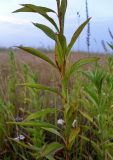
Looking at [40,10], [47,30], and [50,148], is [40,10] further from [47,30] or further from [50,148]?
[50,148]

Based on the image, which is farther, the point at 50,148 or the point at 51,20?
the point at 50,148

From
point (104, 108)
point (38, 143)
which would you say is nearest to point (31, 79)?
point (38, 143)

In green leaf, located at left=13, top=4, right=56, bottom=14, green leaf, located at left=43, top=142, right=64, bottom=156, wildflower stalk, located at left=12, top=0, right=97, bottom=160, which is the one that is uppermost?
green leaf, located at left=13, top=4, right=56, bottom=14

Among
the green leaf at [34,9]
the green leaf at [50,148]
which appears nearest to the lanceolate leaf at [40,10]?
the green leaf at [34,9]

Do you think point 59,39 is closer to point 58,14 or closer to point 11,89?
point 58,14

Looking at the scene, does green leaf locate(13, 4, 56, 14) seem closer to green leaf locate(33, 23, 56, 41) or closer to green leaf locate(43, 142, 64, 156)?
green leaf locate(33, 23, 56, 41)

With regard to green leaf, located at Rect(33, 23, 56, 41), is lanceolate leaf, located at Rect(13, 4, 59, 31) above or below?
above

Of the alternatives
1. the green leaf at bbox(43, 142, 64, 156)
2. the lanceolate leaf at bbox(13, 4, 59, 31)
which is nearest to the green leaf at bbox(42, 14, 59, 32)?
the lanceolate leaf at bbox(13, 4, 59, 31)

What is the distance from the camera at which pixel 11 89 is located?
2.75 m

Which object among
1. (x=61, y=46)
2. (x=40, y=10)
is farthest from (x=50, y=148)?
(x=40, y=10)

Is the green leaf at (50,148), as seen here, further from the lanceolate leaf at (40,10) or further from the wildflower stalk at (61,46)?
the lanceolate leaf at (40,10)

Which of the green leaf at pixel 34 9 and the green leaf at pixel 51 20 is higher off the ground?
the green leaf at pixel 34 9

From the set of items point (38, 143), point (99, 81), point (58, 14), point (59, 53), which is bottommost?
point (38, 143)

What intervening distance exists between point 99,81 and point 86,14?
113cm
